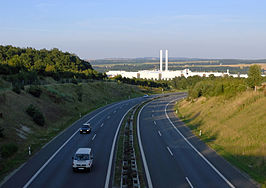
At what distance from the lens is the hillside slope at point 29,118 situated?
22.7m

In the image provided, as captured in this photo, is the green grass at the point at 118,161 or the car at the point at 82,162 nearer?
the green grass at the point at 118,161

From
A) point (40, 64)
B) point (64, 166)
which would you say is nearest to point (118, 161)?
point (64, 166)

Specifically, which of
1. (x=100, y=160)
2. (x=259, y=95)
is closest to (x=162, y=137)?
(x=100, y=160)

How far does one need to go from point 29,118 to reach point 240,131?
2516cm

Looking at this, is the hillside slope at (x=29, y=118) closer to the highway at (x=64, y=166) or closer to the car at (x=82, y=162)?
the highway at (x=64, y=166)

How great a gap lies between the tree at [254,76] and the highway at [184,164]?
18956 mm

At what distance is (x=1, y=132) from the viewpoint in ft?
83.4

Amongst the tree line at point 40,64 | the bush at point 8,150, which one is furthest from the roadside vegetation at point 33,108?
the tree line at point 40,64

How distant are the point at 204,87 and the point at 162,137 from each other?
31373 millimetres

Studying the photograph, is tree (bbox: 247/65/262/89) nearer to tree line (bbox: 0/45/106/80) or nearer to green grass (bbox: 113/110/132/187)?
green grass (bbox: 113/110/132/187)

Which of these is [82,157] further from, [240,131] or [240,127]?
[240,127]

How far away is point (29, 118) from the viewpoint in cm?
3534

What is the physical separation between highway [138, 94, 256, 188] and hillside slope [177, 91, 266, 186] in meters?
1.05

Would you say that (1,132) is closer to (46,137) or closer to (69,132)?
(46,137)
